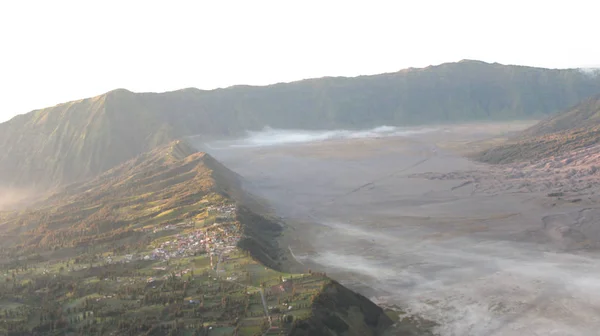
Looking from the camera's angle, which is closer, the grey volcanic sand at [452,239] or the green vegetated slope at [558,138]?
the grey volcanic sand at [452,239]

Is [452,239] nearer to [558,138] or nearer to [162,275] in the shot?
[162,275]

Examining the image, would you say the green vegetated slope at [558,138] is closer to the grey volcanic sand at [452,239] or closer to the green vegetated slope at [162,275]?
the grey volcanic sand at [452,239]

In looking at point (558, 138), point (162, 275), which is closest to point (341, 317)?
point (162, 275)

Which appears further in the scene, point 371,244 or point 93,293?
point 371,244

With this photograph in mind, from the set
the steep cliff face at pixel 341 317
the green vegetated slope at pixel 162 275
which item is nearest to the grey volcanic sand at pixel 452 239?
the steep cliff face at pixel 341 317

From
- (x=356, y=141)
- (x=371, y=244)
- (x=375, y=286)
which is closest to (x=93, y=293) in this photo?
(x=375, y=286)

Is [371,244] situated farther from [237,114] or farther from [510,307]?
[237,114]
